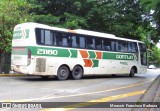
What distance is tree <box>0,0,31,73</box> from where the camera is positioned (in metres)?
23.4

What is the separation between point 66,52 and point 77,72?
1.81 metres

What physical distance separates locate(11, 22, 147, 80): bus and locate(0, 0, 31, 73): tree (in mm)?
4377

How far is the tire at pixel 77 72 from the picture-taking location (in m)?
20.5

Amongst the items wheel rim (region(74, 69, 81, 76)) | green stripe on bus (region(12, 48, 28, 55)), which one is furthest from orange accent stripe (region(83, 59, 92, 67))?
green stripe on bus (region(12, 48, 28, 55))

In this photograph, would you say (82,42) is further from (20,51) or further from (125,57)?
(125,57)

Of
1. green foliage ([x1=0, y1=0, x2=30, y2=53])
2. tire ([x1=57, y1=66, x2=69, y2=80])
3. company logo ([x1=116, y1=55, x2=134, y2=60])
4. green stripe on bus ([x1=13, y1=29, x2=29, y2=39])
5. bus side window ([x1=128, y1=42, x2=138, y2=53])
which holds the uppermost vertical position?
green foliage ([x1=0, y1=0, x2=30, y2=53])

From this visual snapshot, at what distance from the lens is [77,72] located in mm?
20906

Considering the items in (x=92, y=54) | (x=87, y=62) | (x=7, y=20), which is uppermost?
(x=7, y=20)

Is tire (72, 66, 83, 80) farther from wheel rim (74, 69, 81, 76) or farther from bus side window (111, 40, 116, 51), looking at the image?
bus side window (111, 40, 116, 51)

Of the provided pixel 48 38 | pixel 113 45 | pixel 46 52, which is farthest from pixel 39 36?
pixel 113 45

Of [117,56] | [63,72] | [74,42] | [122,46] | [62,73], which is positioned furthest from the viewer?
[122,46]

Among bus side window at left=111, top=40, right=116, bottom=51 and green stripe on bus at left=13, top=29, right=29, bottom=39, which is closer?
green stripe on bus at left=13, top=29, right=29, bottom=39

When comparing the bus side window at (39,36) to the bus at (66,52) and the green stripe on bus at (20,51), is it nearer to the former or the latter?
the bus at (66,52)

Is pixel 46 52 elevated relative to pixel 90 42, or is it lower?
lower
